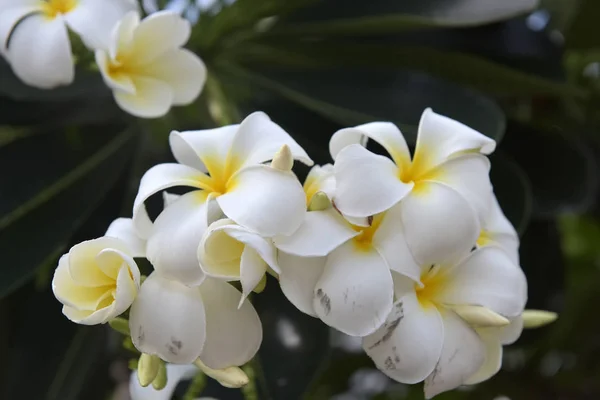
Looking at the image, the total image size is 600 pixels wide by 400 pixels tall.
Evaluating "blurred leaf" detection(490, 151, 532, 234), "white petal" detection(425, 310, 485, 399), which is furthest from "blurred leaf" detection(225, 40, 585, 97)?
"white petal" detection(425, 310, 485, 399)

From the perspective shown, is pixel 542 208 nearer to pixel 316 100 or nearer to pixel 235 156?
pixel 316 100

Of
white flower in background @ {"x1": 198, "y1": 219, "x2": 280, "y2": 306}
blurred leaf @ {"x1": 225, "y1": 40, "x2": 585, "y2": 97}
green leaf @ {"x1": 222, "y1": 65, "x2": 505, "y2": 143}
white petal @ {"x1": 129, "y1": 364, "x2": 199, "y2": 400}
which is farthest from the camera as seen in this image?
blurred leaf @ {"x1": 225, "y1": 40, "x2": 585, "y2": 97}

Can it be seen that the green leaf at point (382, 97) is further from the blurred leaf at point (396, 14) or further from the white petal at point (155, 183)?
the white petal at point (155, 183)

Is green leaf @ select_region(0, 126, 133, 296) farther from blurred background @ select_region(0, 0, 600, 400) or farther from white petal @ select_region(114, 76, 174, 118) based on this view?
white petal @ select_region(114, 76, 174, 118)

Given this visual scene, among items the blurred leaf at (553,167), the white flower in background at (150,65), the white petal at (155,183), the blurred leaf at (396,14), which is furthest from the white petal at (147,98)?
the blurred leaf at (553,167)

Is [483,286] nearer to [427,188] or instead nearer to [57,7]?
[427,188]

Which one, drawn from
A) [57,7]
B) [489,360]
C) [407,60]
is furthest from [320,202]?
[407,60]
